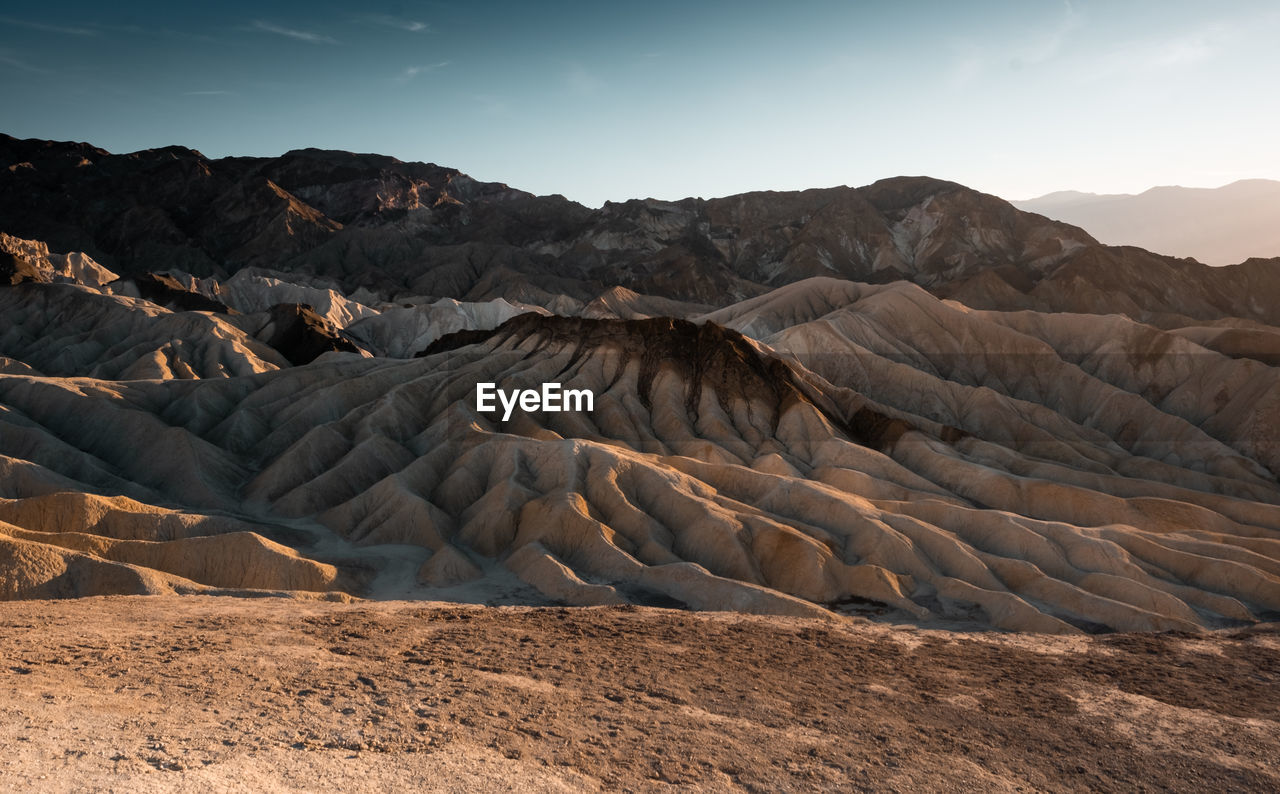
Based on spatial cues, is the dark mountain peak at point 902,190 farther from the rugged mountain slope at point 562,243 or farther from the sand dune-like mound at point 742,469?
the sand dune-like mound at point 742,469

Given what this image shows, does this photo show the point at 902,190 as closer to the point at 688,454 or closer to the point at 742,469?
the point at 688,454

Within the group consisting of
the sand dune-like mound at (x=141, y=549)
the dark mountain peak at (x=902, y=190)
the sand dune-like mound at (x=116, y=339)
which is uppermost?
the dark mountain peak at (x=902, y=190)

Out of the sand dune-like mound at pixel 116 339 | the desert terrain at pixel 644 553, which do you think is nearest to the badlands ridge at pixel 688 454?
the desert terrain at pixel 644 553

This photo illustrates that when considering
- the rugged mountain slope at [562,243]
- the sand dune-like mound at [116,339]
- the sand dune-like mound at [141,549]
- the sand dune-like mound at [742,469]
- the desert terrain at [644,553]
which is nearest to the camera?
the desert terrain at [644,553]

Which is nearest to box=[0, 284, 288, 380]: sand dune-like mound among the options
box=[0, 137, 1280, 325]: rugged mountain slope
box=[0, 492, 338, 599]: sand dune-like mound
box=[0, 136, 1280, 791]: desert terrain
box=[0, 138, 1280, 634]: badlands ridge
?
box=[0, 138, 1280, 634]: badlands ridge

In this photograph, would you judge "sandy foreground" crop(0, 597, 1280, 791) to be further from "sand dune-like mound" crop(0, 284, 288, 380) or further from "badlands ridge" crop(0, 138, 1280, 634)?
"sand dune-like mound" crop(0, 284, 288, 380)

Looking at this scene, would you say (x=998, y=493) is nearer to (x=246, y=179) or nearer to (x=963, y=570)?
(x=963, y=570)

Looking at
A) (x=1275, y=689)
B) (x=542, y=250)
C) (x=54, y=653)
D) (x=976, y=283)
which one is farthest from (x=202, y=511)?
(x=542, y=250)
